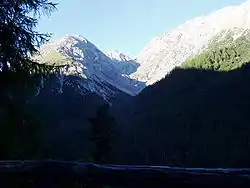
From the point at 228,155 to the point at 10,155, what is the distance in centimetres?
10092

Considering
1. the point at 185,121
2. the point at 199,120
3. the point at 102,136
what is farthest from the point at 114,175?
the point at 185,121

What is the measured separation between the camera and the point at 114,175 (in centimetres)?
346

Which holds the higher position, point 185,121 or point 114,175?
point 185,121

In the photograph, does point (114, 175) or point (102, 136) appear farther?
point (102, 136)

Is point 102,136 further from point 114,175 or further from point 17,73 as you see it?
point 114,175

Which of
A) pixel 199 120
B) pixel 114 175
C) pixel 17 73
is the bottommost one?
pixel 114 175

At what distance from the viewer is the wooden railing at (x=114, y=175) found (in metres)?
3.25

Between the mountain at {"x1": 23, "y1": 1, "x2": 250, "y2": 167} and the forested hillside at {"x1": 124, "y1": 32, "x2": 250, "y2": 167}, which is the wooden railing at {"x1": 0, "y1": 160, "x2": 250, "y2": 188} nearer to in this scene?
the mountain at {"x1": 23, "y1": 1, "x2": 250, "y2": 167}

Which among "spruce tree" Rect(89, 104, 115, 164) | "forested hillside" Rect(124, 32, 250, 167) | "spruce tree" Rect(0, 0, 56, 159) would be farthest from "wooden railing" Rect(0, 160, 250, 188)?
"forested hillside" Rect(124, 32, 250, 167)

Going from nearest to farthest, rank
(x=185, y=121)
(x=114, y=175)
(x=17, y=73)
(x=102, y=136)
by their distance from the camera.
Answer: (x=114, y=175) < (x=17, y=73) < (x=102, y=136) < (x=185, y=121)

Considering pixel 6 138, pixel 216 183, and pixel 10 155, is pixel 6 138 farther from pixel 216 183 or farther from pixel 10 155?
pixel 216 183

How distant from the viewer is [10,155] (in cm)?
770

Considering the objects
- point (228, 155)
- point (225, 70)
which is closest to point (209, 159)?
point (228, 155)

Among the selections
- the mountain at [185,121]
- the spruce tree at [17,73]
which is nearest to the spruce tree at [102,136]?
the spruce tree at [17,73]
